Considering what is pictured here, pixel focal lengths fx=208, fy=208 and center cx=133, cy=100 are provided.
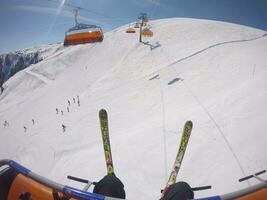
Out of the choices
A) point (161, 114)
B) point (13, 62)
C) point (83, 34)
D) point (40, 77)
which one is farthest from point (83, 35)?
point (13, 62)

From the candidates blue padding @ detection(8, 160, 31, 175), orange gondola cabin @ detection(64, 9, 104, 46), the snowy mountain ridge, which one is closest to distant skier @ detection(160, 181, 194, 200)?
blue padding @ detection(8, 160, 31, 175)

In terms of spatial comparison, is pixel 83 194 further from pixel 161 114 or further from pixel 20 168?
pixel 161 114

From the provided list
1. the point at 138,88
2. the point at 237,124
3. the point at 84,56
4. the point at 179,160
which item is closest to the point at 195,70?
the point at 138,88

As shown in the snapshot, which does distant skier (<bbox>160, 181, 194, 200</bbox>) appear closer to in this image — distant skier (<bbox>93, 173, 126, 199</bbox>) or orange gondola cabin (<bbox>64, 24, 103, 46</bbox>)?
distant skier (<bbox>93, 173, 126, 199</bbox>)

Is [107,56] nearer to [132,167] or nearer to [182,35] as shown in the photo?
[182,35]

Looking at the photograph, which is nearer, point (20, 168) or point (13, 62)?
point (20, 168)

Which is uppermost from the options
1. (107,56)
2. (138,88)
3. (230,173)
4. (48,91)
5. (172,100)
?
(107,56)
